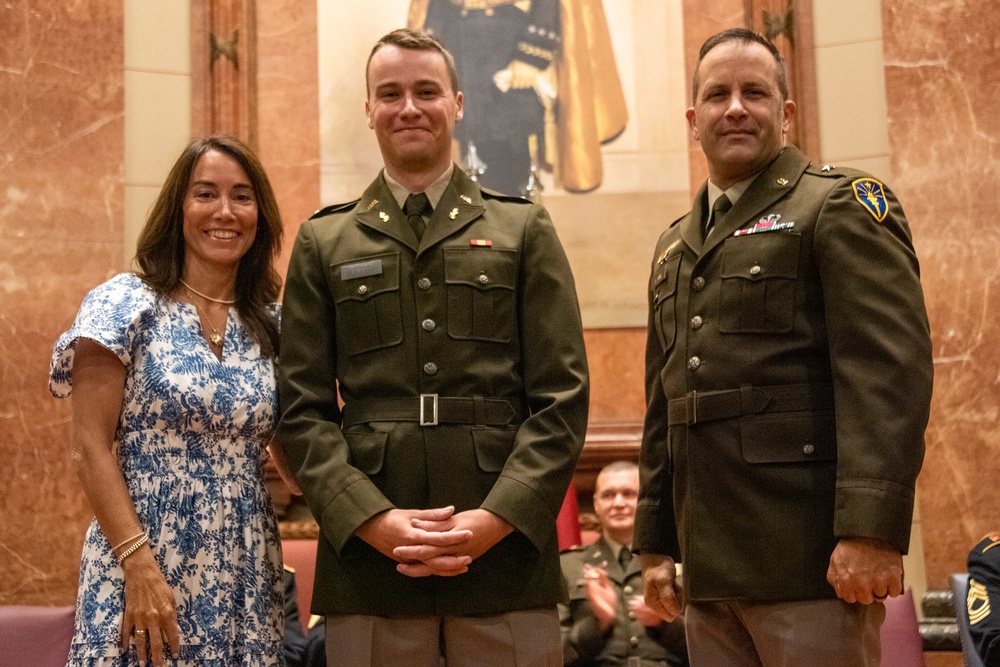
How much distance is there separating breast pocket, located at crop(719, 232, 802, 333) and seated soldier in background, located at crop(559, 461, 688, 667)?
148 cm

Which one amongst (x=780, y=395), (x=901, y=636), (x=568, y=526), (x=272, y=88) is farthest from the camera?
(x=272, y=88)

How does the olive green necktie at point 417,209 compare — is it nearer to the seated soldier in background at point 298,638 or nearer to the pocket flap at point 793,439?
the pocket flap at point 793,439

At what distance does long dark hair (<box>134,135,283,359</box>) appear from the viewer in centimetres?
267

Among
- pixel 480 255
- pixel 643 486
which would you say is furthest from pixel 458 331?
pixel 643 486

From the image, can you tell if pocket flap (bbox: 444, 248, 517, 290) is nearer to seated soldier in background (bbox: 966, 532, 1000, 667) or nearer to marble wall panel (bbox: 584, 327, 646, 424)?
seated soldier in background (bbox: 966, 532, 1000, 667)

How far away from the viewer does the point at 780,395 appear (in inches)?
86.6

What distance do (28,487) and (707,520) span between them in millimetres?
3157

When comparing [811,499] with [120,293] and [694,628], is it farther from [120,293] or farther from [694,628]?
[120,293]

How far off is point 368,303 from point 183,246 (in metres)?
0.60

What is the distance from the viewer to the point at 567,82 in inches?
191

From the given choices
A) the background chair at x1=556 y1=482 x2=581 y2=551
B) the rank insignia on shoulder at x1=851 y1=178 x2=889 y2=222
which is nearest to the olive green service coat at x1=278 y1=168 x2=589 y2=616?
the rank insignia on shoulder at x1=851 y1=178 x2=889 y2=222

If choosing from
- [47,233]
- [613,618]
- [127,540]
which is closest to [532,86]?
[47,233]

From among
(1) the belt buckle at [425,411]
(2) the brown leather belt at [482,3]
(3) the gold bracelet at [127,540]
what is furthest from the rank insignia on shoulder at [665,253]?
(2) the brown leather belt at [482,3]

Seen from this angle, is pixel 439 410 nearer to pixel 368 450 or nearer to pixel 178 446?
pixel 368 450
